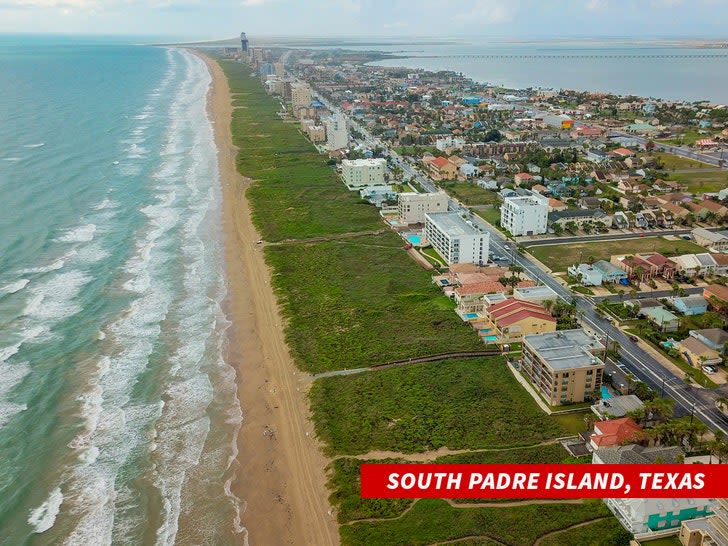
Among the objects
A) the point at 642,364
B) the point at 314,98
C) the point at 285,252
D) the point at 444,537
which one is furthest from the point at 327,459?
the point at 314,98

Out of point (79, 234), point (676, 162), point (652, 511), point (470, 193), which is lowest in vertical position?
point (652, 511)

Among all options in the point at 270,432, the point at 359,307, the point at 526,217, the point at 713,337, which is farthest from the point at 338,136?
the point at 270,432

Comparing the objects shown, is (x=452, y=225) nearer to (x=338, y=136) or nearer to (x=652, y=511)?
(x=652, y=511)

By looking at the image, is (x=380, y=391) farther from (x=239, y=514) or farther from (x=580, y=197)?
(x=580, y=197)

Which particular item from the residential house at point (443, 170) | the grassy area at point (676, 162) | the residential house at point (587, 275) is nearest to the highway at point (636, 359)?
the residential house at point (587, 275)

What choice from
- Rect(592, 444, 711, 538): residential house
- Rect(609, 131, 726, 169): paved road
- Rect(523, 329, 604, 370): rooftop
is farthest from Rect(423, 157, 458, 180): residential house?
Rect(592, 444, 711, 538): residential house
